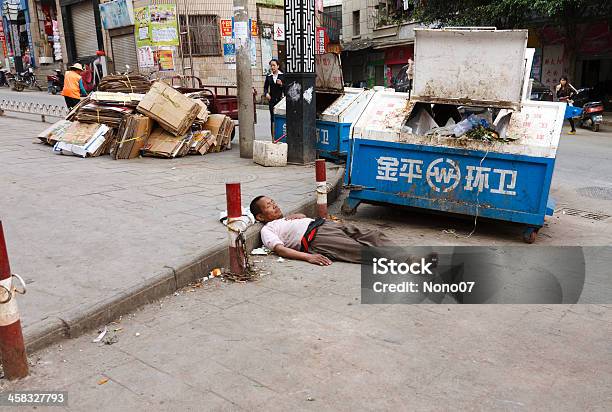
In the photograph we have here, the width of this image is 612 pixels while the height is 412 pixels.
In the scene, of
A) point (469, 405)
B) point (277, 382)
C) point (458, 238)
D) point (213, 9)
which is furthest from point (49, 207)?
point (213, 9)

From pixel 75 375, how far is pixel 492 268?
363 centimetres

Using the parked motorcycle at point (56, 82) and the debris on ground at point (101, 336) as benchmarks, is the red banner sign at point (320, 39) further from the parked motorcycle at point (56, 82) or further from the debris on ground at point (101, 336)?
the debris on ground at point (101, 336)

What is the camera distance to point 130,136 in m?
9.24

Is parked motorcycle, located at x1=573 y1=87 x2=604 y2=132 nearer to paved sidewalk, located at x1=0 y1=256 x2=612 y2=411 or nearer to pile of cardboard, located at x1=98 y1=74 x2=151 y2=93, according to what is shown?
pile of cardboard, located at x1=98 y1=74 x2=151 y2=93

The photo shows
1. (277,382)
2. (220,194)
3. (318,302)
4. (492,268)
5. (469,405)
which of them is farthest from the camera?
(220,194)

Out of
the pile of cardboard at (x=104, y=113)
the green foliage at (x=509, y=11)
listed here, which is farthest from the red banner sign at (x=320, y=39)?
the pile of cardboard at (x=104, y=113)

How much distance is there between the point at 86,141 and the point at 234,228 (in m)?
6.28

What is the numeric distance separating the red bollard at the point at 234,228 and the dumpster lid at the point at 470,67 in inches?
122

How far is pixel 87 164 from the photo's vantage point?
875cm

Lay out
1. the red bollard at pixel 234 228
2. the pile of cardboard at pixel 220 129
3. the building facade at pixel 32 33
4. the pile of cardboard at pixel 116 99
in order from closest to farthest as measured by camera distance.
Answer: the red bollard at pixel 234 228 < the pile of cardboard at pixel 116 99 < the pile of cardboard at pixel 220 129 < the building facade at pixel 32 33

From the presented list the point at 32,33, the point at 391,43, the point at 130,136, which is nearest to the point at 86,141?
the point at 130,136

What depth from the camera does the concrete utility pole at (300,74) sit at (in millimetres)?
8398

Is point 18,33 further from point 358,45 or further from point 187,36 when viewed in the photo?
point 358,45

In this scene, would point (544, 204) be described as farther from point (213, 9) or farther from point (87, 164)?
point (213, 9)
